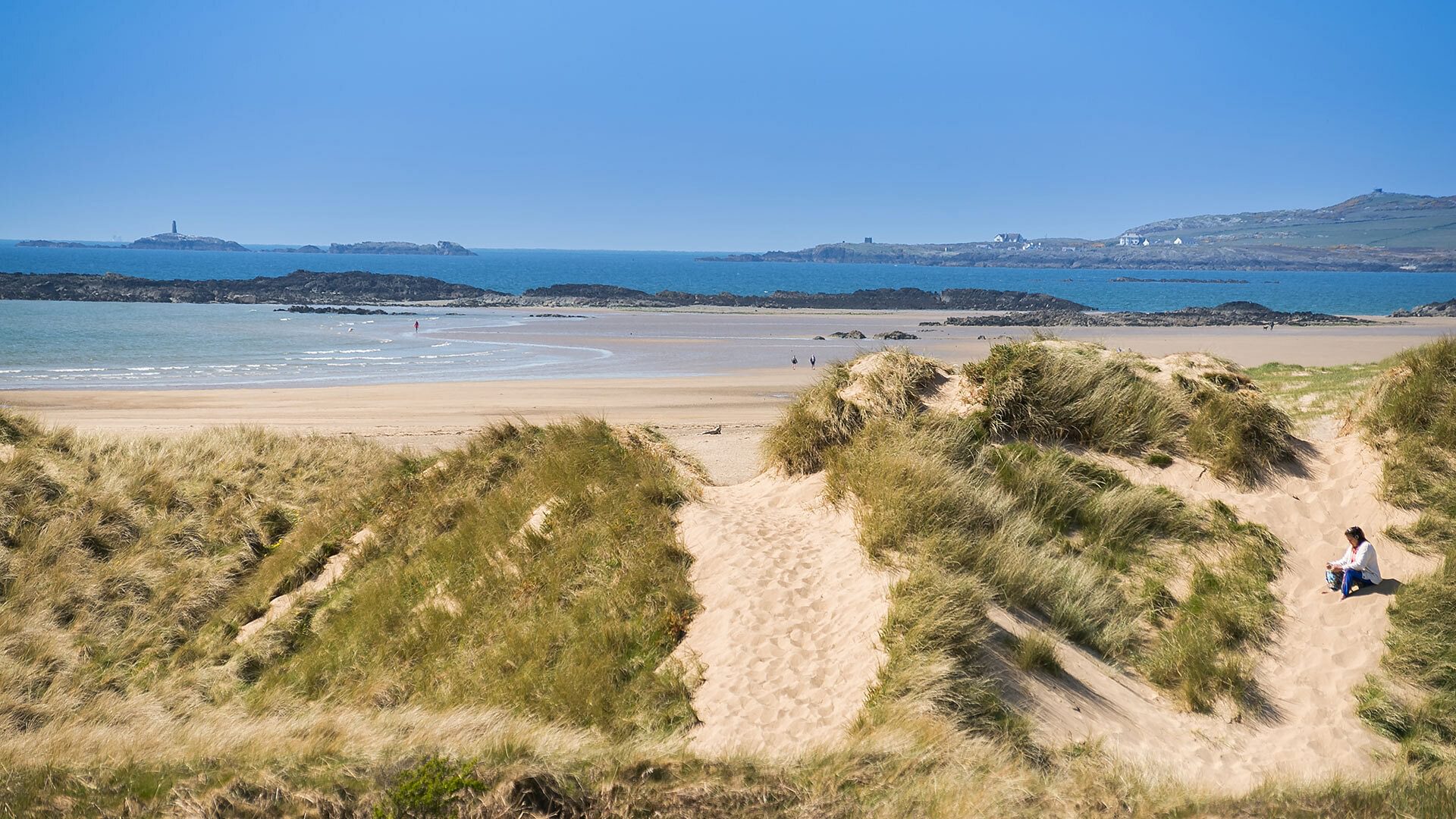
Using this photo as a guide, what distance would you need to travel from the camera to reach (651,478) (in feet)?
37.0

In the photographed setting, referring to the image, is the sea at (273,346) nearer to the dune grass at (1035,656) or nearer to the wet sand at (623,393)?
the wet sand at (623,393)

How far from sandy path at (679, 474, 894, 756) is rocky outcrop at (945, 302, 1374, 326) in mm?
51940

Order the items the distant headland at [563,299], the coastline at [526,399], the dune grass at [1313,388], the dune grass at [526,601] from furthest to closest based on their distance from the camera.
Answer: the distant headland at [563,299], the coastline at [526,399], the dune grass at [1313,388], the dune grass at [526,601]

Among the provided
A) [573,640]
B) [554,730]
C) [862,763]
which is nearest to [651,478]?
[573,640]

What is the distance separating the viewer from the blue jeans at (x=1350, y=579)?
9.27 metres

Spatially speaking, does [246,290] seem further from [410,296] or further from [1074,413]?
[1074,413]

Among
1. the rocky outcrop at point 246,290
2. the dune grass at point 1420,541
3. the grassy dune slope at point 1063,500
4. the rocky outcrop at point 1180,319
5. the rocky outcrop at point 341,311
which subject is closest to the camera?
the dune grass at point 1420,541

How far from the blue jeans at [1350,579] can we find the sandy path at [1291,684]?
3.5 inches

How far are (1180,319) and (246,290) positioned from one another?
7030 centimetres

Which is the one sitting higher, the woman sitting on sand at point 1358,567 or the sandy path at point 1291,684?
the woman sitting on sand at point 1358,567

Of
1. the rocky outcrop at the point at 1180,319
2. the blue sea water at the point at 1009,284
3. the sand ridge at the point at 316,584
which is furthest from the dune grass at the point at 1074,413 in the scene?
the blue sea water at the point at 1009,284

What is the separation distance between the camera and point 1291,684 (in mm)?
8391

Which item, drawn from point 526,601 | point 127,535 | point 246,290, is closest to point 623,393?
point 127,535

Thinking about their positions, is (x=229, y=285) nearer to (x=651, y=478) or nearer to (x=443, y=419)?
(x=443, y=419)
